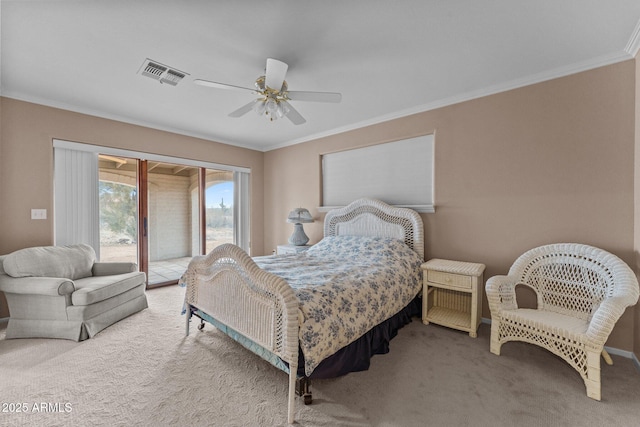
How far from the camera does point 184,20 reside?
180 centimetres

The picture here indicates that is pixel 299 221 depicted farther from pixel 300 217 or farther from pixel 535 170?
pixel 535 170

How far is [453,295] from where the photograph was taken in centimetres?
315

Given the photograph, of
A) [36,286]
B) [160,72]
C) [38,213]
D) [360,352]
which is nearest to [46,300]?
[36,286]

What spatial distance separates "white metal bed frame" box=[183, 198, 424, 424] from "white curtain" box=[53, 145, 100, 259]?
202 cm

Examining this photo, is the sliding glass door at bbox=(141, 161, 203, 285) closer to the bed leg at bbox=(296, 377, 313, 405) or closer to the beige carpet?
the beige carpet

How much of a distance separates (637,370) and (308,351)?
262 cm

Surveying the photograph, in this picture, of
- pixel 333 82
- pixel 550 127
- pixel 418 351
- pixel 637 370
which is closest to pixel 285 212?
pixel 333 82

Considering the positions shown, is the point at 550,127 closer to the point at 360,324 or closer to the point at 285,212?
the point at 360,324

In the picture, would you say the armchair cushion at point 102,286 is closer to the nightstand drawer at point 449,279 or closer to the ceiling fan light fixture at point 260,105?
the ceiling fan light fixture at point 260,105

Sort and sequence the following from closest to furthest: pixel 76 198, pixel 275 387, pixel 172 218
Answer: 1. pixel 275 387
2. pixel 76 198
3. pixel 172 218

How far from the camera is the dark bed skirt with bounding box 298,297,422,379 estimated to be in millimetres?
1726

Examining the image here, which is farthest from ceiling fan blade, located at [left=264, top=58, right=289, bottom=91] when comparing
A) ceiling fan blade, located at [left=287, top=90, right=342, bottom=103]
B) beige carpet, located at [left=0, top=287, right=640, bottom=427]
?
beige carpet, located at [left=0, top=287, right=640, bottom=427]

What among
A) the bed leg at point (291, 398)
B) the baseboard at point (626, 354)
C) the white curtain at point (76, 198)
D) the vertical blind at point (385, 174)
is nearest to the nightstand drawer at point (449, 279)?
the vertical blind at point (385, 174)

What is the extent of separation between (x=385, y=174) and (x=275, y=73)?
7.25ft
